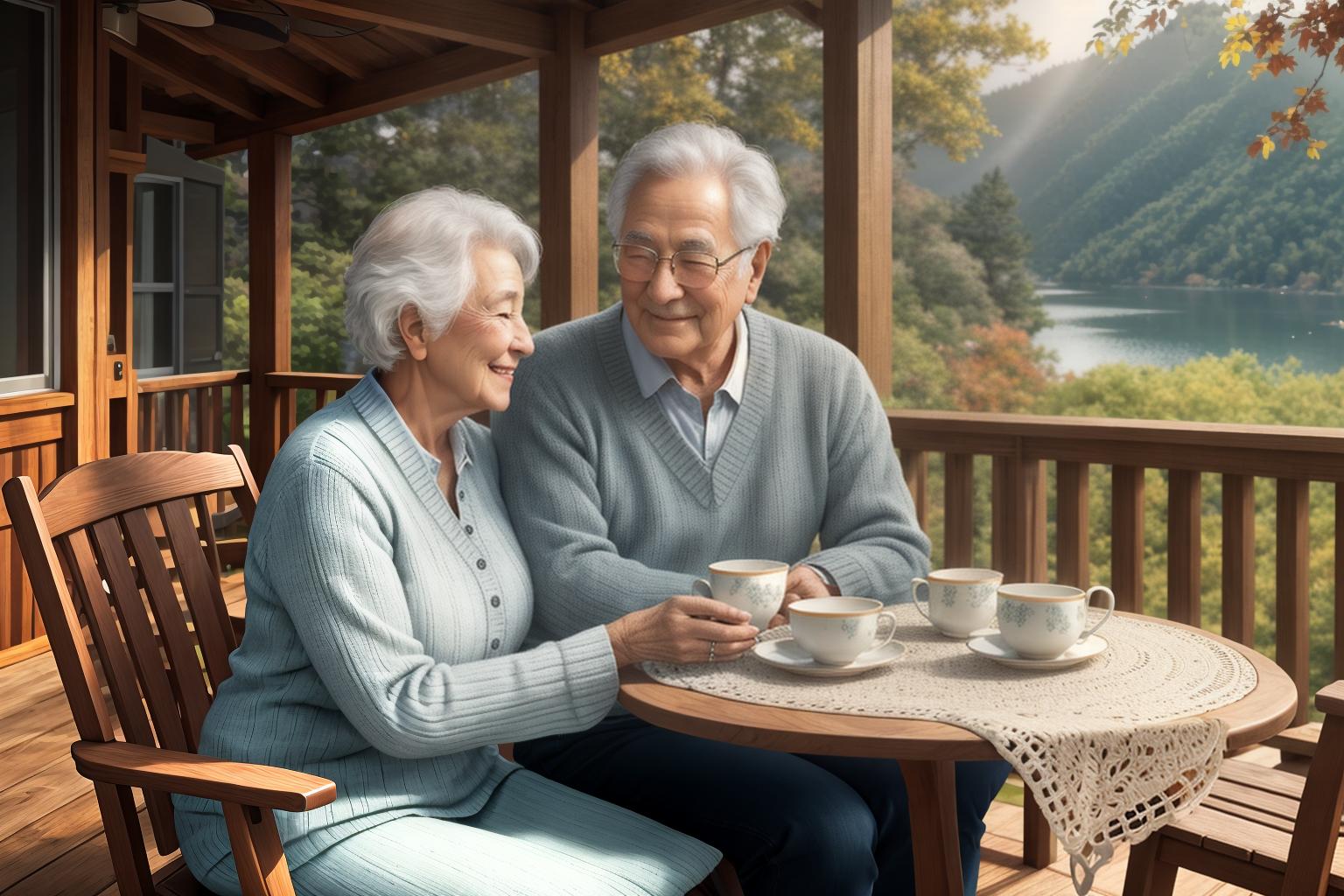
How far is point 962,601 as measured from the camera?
170 cm

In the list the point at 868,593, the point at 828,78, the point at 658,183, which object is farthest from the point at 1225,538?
the point at 828,78

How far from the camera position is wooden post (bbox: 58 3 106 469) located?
15.2ft

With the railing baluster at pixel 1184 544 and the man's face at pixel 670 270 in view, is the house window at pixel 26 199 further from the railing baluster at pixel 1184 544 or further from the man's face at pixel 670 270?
the railing baluster at pixel 1184 544

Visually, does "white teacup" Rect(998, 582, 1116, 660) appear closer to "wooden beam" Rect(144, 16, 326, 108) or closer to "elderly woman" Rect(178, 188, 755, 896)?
"elderly woman" Rect(178, 188, 755, 896)

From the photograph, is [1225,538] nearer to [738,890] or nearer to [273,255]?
[738,890]

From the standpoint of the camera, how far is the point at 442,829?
1572 millimetres

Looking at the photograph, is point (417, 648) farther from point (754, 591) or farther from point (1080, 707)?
point (1080, 707)

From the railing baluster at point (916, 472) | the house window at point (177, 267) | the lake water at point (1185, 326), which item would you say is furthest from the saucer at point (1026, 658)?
the lake water at point (1185, 326)

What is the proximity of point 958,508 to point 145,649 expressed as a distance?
1987 mm

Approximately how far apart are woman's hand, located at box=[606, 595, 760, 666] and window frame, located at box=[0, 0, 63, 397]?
372 centimetres

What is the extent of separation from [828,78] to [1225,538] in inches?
67.7

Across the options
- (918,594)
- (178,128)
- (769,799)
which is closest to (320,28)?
(918,594)

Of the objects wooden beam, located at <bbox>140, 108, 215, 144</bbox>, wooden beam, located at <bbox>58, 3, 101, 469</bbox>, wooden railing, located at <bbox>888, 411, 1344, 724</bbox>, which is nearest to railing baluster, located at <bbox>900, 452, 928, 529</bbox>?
wooden railing, located at <bbox>888, 411, 1344, 724</bbox>

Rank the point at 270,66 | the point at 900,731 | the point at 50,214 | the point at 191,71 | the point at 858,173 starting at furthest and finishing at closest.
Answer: the point at 191,71 → the point at 270,66 → the point at 50,214 → the point at 858,173 → the point at 900,731
